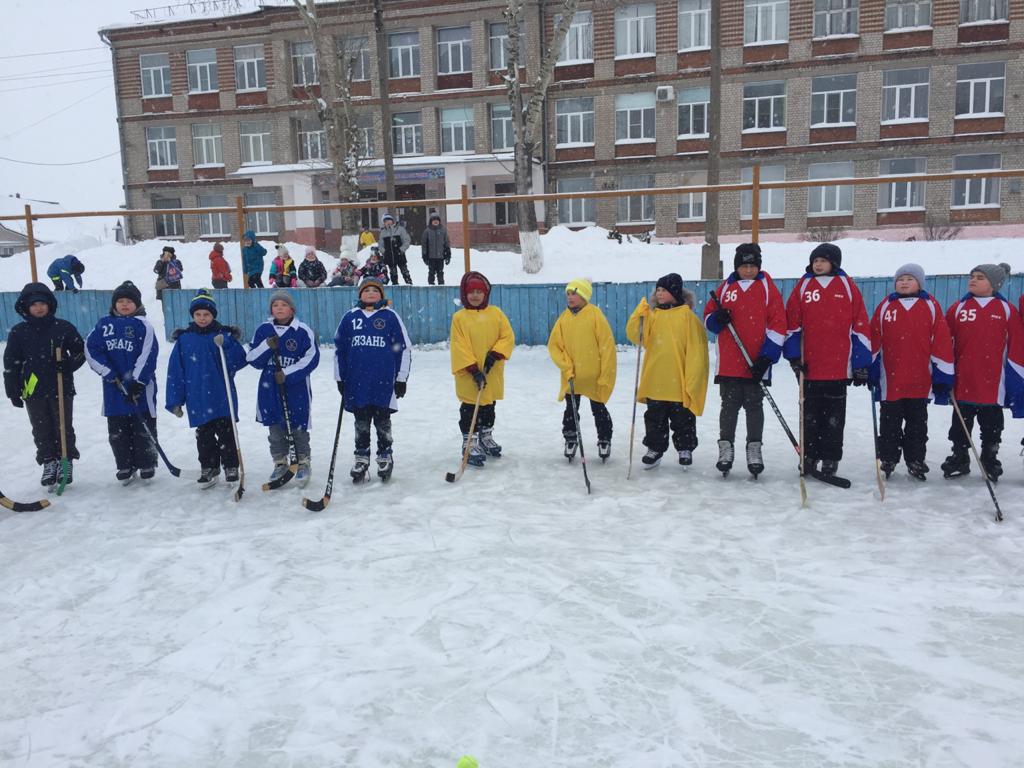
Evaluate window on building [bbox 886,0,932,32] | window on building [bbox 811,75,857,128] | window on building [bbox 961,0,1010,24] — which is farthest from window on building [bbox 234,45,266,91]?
window on building [bbox 961,0,1010,24]

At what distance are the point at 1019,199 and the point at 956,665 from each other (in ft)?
86.5

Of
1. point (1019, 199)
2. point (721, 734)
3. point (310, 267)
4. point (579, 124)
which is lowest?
point (721, 734)

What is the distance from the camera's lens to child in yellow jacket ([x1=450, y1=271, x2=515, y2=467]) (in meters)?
6.46

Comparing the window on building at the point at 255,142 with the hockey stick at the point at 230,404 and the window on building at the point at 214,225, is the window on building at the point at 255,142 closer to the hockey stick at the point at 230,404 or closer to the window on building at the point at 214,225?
the window on building at the point at 214,225

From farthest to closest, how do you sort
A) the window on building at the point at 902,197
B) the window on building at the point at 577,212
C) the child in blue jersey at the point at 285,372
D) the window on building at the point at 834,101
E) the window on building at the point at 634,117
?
1. the window on building at the point at 634,117
2. the window on building at the point at 577,212
3. the window on building at the point at 834,101
4. the window on building at the point at 902,197
5. the child in blue jersey at the point at 285,372

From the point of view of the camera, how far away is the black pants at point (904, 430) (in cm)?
571

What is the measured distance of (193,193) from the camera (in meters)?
33.9

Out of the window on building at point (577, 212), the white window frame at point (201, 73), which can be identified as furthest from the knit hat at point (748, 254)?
the white window frame at point (201, 73)

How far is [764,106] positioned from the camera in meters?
28.0

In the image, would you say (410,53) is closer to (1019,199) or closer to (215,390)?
(1019,199)

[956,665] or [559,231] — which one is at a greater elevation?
[559,231]

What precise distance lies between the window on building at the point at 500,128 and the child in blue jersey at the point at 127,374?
25318 millimetres

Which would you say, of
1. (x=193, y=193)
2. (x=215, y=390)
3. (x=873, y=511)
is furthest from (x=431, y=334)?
(x=193, y=193)

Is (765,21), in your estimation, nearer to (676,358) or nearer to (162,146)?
(162,146)
